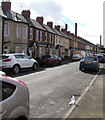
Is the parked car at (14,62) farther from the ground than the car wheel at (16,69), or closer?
farther from the ground

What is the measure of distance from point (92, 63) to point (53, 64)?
7.06 meters

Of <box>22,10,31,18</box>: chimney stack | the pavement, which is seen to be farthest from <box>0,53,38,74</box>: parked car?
<box>22,10,31,18</box>: chimney stack

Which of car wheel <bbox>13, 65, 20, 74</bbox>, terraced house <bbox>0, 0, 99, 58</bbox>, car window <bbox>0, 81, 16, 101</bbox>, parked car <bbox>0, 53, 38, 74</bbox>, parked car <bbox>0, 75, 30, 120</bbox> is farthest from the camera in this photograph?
terraced house <bbox>0, 0, 99, 58</bbox>

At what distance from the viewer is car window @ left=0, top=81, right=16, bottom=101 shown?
3073 millimetres

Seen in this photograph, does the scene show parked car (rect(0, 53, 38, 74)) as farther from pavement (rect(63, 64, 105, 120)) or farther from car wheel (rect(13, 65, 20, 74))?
pavement (rect(63, 64, 105, 120))

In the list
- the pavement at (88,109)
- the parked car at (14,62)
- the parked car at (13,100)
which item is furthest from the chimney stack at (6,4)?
the parked car at (13,100)

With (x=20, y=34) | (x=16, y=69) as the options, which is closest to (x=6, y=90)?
(x=16, y=69)

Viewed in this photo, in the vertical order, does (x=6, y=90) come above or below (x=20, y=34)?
below

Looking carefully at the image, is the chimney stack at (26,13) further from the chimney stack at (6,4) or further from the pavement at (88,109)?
the pavement at (88,109)

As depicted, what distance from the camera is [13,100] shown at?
3088 millimetres

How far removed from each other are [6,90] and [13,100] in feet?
0.73

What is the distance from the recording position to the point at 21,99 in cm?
332

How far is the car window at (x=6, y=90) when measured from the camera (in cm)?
307

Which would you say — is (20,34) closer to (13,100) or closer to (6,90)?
(6,90)
